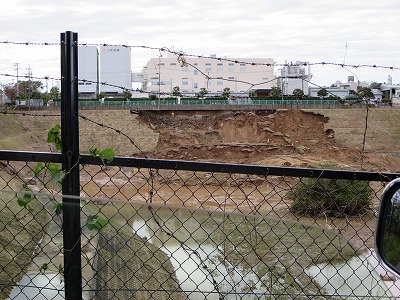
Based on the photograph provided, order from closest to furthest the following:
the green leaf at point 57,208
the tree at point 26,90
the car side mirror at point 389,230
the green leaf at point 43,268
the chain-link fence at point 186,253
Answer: the car side mirror at point 389,230
the green leaf at point 57,208
the chain-link fence at point 186,253
the green leaf at point 43,268
the tree at point 26,90

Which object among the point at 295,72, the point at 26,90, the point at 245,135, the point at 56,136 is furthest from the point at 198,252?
the point at 26,90

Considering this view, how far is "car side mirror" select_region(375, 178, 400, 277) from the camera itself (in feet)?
5.94

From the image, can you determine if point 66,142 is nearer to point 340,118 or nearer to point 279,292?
point 279,292

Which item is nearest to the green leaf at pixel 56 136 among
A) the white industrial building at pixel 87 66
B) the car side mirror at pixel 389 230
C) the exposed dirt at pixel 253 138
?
the white industrial building at pixel 87 66

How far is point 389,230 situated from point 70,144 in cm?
181

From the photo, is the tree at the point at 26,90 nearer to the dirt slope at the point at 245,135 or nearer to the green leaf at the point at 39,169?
the dirt slope at the point at 245,135

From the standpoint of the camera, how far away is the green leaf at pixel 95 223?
9.44ft

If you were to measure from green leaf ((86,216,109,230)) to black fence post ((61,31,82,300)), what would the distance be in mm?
74

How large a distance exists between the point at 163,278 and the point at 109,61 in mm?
47765

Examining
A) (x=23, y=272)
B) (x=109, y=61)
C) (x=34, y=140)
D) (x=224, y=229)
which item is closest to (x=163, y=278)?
(x=23, y=272)

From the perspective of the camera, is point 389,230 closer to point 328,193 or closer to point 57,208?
point 57,208

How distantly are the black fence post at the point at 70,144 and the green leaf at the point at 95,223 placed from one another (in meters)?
0.07

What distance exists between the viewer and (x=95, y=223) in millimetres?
2906

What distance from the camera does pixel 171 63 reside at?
56.4m
